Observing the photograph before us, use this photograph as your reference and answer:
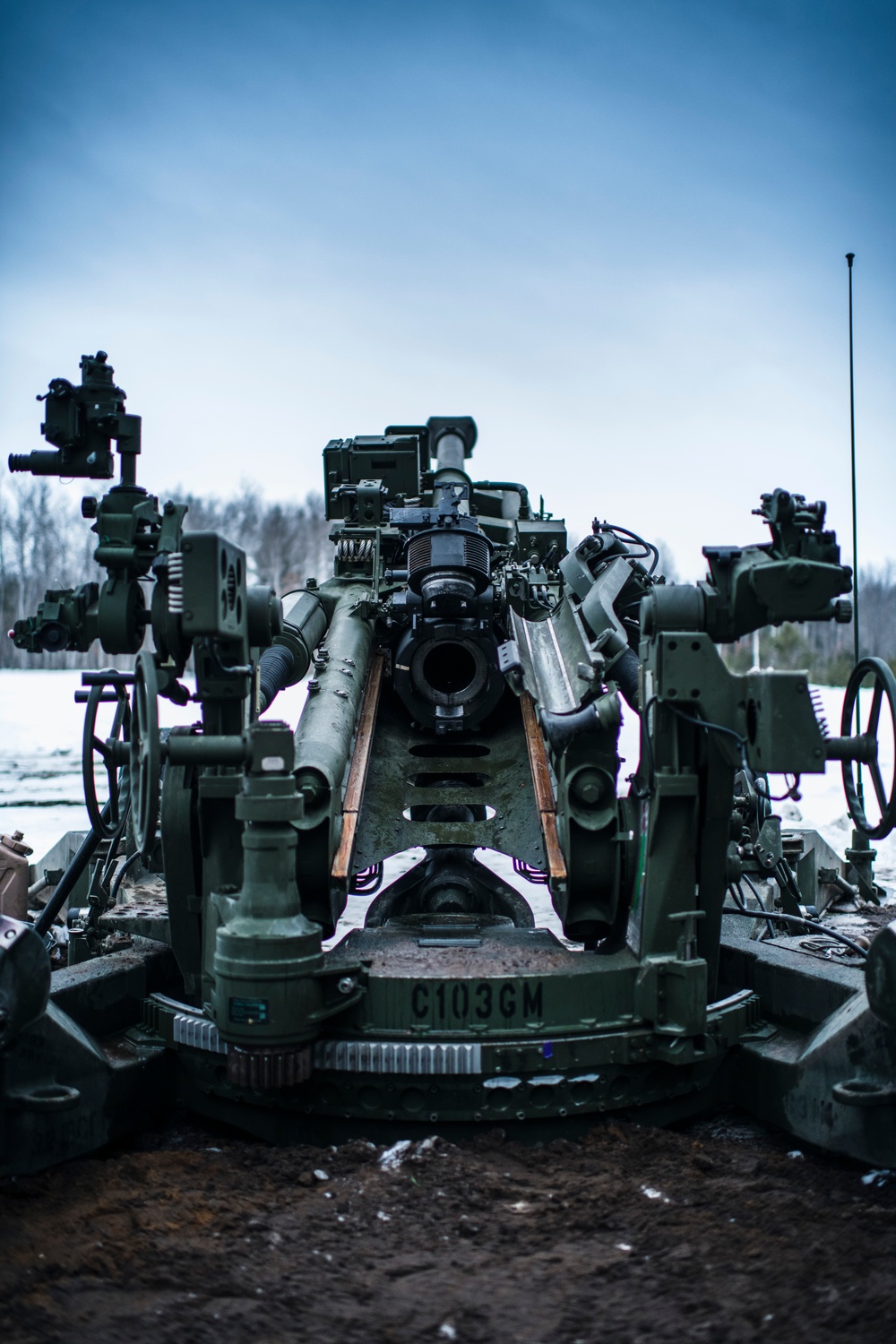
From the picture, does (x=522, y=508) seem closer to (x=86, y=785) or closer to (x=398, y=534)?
(x=398, y=534)

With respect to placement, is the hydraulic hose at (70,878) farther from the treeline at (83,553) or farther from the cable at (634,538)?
the treeline at (83,553)

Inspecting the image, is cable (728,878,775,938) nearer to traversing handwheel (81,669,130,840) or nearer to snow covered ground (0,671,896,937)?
snow covered ground (0,671,896,937)

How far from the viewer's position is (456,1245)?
3.38 meters

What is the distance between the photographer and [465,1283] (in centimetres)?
316

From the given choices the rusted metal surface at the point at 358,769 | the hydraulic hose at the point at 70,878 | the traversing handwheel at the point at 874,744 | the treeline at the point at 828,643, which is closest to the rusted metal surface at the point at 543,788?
the rusted metal surface at the point at 358,769

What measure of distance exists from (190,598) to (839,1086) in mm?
2710

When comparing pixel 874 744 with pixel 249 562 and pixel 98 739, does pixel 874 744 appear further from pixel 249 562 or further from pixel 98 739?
pixel 249 562

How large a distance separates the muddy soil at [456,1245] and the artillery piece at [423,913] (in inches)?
9.4

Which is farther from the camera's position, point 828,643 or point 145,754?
point 828,643

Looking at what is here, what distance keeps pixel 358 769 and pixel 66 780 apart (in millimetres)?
11141

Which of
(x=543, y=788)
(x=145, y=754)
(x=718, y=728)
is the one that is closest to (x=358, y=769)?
(x=543, y=788)

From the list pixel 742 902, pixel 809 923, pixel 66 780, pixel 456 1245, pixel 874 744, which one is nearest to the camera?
pixel 456 1245

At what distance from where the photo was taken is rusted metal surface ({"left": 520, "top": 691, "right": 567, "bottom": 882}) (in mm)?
4887

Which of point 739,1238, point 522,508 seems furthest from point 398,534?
point 739,1238
